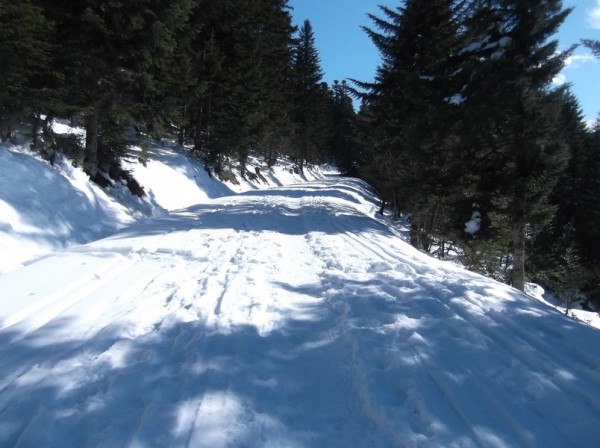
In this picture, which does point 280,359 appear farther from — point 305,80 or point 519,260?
point 305,80

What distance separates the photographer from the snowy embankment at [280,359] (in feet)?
8.27

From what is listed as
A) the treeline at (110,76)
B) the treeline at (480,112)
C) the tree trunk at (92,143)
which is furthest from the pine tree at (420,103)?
the tree trunk at (92,143)

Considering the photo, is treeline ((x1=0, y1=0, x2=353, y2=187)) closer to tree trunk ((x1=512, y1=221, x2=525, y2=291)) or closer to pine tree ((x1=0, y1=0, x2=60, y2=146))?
pine tree ((x1=0, y1=0, x2=60, y2=146))

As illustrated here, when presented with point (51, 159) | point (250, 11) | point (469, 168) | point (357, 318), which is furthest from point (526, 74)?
point (250, 11)

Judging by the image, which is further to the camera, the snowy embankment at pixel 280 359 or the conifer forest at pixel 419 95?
the conifer forest at pixel 419 95

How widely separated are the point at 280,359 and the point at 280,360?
0.02 meters

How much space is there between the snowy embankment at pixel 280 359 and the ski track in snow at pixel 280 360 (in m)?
0.02

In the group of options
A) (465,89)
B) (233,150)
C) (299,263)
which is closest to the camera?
(299,263)

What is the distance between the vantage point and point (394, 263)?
22.6 ft

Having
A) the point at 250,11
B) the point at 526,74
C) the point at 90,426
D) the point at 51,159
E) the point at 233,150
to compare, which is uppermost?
the point at 250,11

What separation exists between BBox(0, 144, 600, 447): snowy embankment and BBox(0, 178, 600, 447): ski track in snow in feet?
0.05

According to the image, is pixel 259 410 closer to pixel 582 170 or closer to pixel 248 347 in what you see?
pixel 248 347

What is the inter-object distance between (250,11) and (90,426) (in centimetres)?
2625

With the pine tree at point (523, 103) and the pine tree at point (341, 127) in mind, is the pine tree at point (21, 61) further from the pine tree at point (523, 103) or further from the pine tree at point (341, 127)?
the pine tree at point (341, 127)
